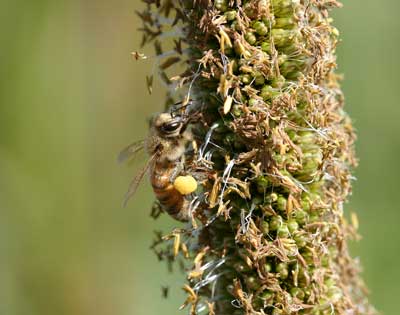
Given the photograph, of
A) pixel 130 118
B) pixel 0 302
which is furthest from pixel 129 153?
pixel 130 118

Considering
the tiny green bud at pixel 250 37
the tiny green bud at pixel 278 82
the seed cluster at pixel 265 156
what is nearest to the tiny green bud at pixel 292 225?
the seed cluster at pixel 265 156

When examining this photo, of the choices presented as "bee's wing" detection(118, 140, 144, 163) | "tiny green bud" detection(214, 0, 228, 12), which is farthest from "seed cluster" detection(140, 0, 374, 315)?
"bee's wing" detection(118, 140, 144, 163)

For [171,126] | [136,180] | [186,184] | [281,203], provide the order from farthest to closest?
1. [136,180]
2. [171,126]
3. [186,184]
4. [281,203]

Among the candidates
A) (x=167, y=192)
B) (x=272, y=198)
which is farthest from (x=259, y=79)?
(x=167, y=192)

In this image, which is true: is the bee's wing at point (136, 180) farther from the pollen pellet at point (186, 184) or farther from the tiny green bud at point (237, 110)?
the tiny green bud at point (237, 110)

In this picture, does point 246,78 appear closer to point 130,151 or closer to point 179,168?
point 179,168

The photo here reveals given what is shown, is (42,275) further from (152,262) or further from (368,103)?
(368,103)

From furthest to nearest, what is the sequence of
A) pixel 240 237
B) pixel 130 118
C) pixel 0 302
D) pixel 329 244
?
pixel 130 118, pixel 0 302, pixel 329 244, pixel 240 237
